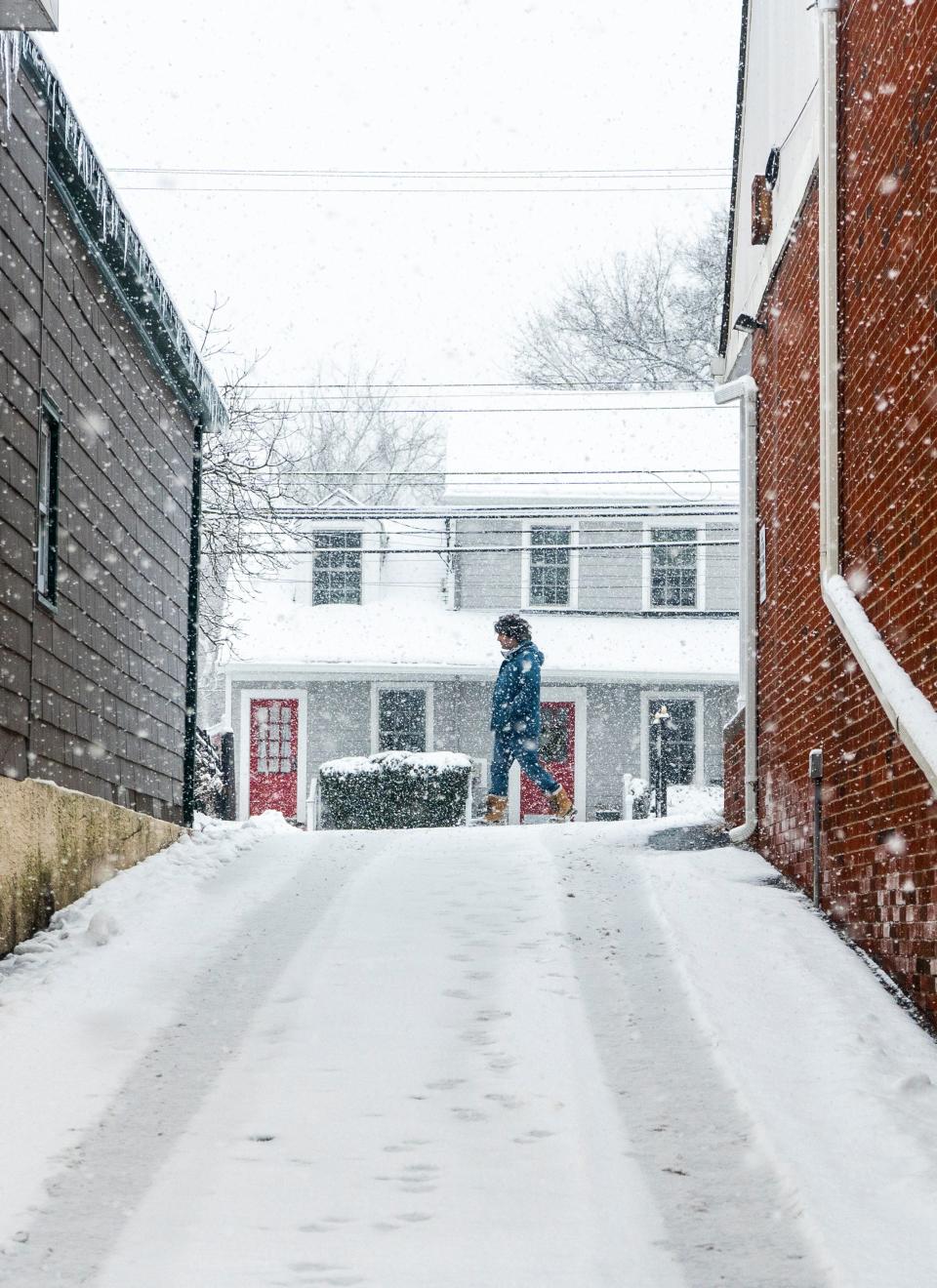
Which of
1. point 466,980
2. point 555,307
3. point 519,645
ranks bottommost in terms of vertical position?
point 466,980

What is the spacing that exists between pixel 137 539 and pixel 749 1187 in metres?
7.26

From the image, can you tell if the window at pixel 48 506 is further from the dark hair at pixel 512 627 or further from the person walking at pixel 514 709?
the person walking at pixel 514 709

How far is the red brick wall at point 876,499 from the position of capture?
5.63m

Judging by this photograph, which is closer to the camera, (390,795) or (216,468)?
(390,795)

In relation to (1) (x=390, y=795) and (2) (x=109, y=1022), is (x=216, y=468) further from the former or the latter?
(2) (x=109, y=1022)

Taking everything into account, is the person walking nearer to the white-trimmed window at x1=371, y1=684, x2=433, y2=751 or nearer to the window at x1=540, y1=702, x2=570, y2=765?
the window at x1=540, y1=702, x2=570, y2=765

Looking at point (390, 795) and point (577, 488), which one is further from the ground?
point (577, 488)

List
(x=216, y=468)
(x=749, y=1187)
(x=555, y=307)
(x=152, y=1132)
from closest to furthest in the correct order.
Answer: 1. (x=749, y=1187)
2. (x=152, y=1132)
3. (x=216, y=468)
4. (x=555, y=307)

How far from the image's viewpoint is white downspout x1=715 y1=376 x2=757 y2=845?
10.1 m

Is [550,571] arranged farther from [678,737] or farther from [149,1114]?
[149,1114]

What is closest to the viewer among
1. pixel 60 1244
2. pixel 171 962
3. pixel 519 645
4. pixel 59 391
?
pixel 60 1244

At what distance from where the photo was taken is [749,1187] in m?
4.09

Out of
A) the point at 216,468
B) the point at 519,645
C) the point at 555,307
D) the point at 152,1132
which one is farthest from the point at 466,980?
the point at 555,307

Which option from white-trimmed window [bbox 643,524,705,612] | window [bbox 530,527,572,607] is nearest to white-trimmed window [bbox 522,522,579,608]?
window [bbox 530,527,572,607]
